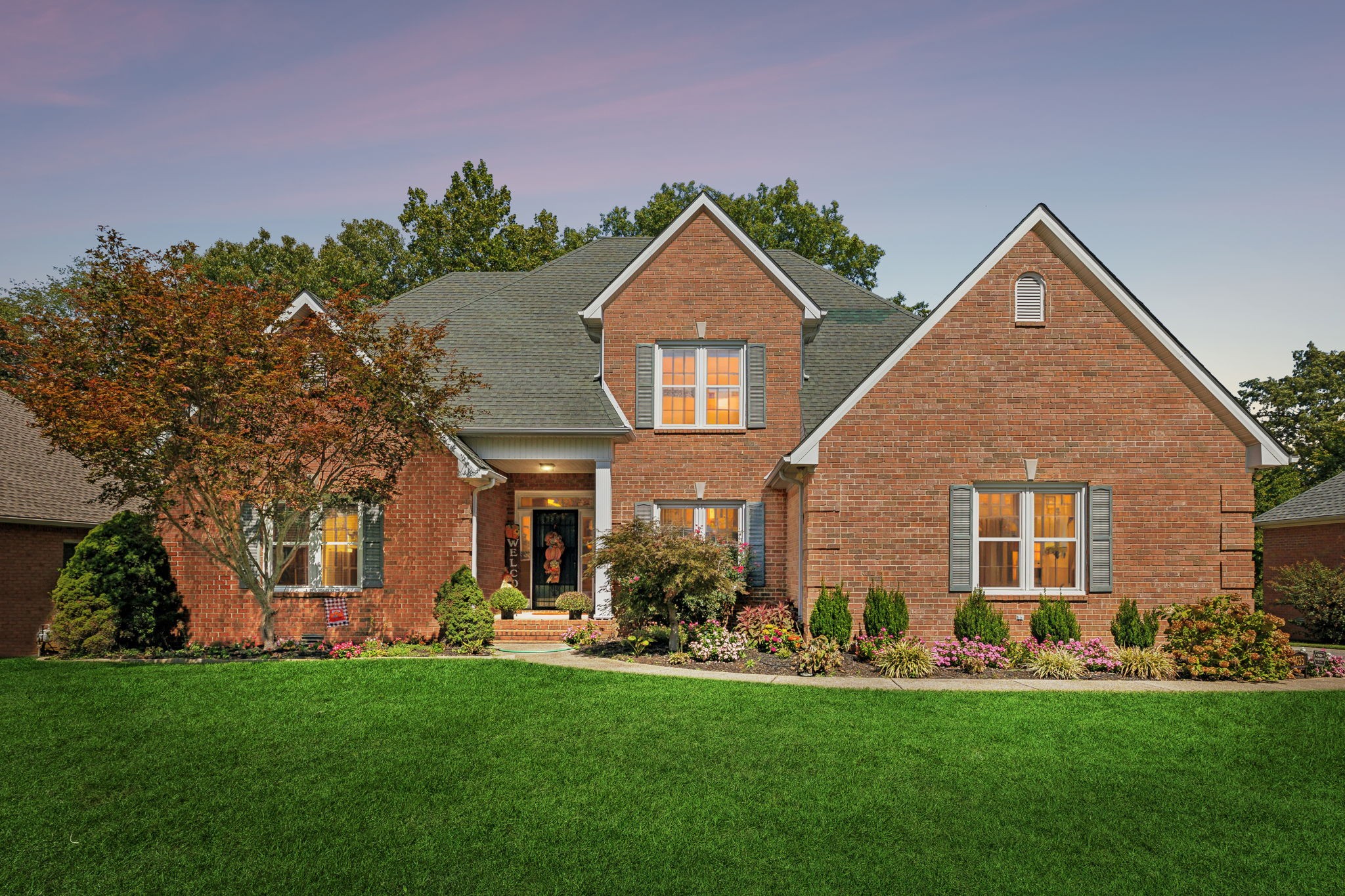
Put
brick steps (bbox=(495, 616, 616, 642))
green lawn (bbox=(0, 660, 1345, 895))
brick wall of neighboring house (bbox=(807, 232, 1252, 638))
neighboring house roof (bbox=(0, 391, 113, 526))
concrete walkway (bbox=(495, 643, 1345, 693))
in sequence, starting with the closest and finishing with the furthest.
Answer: green lawn (bbox=(0, 660, 1345, 895)) < concrete walkway (bbox=(495, 643, 1345, 693)) < brick wall of neighboring house (bbox=(807, 232, 1252, 638)) < brick steps (bbox=(495, 616, 616, 642)) < neighboring house roof (bbox=(0, 391, 113, 526))

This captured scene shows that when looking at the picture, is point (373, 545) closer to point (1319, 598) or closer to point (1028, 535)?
point (1028, 535)

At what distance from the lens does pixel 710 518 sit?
16.8 m

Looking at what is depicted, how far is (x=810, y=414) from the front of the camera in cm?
1678

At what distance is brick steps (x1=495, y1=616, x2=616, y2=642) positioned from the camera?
16062mm

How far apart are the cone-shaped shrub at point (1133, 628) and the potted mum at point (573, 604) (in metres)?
9.18

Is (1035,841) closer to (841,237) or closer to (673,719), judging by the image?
(673,719)

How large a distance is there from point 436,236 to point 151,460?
21.0 metres

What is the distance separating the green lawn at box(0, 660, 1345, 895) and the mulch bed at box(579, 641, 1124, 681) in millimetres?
1424

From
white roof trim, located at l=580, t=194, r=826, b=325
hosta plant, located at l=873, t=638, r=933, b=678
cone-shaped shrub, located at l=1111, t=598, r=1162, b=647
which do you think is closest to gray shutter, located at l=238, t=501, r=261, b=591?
white roof trim, located at l=580, t=194, r=826, b=325

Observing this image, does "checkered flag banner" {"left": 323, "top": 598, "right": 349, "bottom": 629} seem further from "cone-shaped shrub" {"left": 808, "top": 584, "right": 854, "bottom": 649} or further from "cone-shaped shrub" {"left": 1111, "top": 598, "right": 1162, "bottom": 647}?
"cone-shaped shrub" {"left": 1111, "top": 598, "right": 1162, "bottom": 647}

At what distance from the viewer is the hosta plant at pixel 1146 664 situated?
38.7ft

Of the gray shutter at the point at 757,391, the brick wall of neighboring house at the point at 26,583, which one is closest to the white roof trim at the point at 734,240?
the gray shutter at the point at 757,391

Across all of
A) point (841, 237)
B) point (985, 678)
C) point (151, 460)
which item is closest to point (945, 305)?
point (985, 678)

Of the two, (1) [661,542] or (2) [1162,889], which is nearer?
(2) [1162,889]
